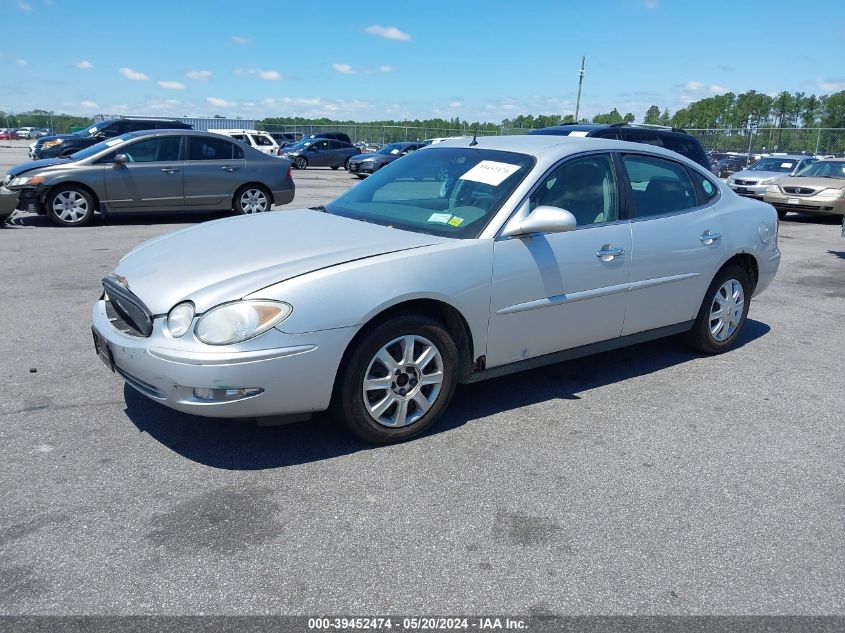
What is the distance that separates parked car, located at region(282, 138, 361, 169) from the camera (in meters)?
31.5

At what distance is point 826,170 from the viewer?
16312 mm

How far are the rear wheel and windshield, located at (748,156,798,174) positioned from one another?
13.9 m

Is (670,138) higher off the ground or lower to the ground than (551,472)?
higher

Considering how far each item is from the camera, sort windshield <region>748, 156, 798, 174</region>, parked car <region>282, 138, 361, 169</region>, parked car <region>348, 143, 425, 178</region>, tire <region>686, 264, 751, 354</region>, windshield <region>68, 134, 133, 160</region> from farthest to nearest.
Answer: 1. parked car <region>282, 138, 361, 169</region>
2. parked car <region>348, 143, 425, 178</region>
3. windshield <region>748, 156, 798, 174</region>
4. windshield <region>68, 134, 133, 160</region>
5. tire <region>686, 264, 751, 354</region>

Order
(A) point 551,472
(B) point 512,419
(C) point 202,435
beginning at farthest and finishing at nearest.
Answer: (B) point 512,419 < (C) point 202,435 < (A) point 551,472

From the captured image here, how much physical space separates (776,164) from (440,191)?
18.6 meters

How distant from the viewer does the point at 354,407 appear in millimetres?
3691

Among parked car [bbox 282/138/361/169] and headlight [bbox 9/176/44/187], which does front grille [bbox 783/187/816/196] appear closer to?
headlight [bbox 9/176/44/187]

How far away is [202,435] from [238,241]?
1099 millimetres

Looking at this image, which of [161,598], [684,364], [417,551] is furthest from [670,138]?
[161,598]

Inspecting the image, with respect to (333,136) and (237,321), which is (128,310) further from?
(333,136)

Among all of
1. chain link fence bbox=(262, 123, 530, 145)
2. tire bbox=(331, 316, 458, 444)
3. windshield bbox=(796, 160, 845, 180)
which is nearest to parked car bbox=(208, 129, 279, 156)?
windshield bbox=(796, 160, 845, 180)

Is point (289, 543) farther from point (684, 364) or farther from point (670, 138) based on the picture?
point (670, 138)

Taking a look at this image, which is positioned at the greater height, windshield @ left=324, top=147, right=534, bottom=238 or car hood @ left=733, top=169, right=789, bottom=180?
car hood @ left=733, top=169, right=789, bottom=180
